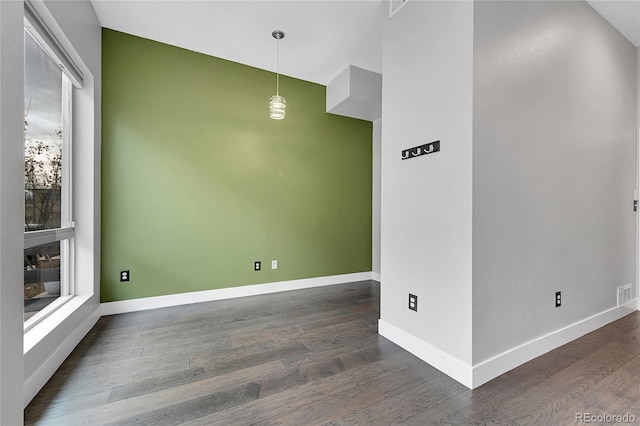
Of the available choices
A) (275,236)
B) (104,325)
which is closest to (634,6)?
(275,236)

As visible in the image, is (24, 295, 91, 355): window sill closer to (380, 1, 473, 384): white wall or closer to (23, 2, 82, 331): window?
(23, 2, 82, 331): window

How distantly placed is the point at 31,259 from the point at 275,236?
224 cm

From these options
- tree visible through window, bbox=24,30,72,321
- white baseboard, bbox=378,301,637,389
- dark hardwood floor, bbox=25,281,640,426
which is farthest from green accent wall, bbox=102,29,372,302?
white baseboard, bbox=378,301,637,389

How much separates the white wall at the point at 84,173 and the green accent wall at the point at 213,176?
0.20 m

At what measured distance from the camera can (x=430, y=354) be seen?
6.12 ft

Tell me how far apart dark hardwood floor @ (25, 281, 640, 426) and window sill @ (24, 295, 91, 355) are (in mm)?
281

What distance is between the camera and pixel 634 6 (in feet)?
7.64

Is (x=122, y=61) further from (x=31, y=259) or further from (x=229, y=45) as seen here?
(x=31, y=259)

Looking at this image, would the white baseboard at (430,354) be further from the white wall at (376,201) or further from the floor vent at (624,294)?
the floor vent at (624,294)

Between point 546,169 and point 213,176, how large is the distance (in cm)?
323

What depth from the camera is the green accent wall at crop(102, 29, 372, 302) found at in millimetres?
2820

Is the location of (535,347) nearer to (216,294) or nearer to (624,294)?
(624,294)

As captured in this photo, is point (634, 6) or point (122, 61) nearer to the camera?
point (634, 6)

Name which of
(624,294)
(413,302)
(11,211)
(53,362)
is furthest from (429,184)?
(53,362)
